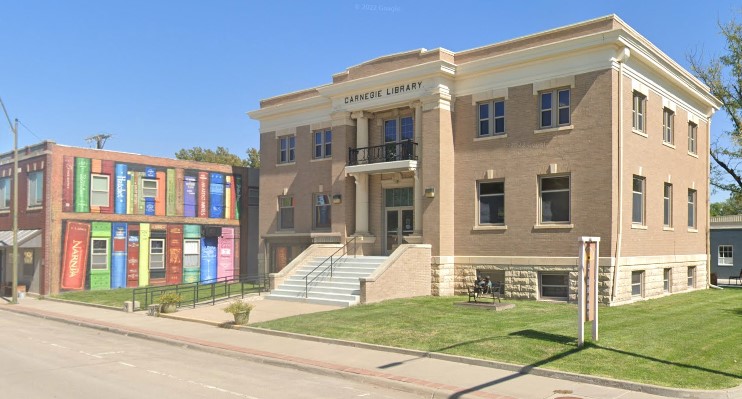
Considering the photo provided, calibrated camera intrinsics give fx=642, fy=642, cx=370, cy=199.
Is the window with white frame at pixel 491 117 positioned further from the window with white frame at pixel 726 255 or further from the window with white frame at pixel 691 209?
the window with white frame at pixel 726 255

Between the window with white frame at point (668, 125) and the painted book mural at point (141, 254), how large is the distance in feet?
71.8

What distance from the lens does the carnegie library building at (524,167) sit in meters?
21.8

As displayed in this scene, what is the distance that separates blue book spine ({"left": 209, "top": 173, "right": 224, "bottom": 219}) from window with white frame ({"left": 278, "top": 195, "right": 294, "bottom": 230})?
18.0ft

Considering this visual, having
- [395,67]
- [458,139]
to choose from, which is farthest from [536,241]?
[395,67]

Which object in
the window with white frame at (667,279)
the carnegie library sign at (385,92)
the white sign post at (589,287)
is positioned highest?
the carnegie library sign at (385,92)

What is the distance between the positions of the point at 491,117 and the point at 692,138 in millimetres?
10849

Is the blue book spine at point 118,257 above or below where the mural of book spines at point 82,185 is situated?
below

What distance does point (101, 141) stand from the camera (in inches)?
2810

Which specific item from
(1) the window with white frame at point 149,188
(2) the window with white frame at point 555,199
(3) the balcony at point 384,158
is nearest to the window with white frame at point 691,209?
(2) the window with white frame at point 555,199

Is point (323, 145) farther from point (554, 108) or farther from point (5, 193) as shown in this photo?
point (5, 193)

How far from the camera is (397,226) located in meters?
27.5

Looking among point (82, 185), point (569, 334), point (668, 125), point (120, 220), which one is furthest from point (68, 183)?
point (668, 125)

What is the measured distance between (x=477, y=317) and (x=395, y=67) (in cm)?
1264

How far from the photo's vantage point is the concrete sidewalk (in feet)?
34.5
